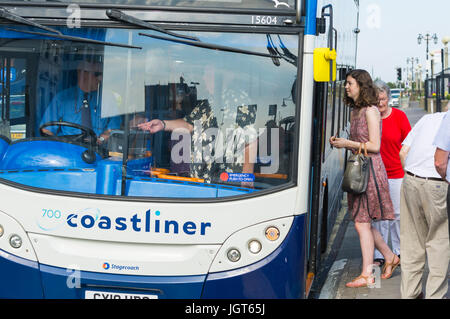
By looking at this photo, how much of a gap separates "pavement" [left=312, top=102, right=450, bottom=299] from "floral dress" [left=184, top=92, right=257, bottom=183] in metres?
2.13

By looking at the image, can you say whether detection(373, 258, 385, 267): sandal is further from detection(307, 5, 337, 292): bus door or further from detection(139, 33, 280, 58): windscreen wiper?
detection(139, 33, 280, 58): windscreen wiper

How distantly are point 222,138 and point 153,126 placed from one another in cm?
46

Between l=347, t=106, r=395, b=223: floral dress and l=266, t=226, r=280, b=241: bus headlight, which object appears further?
l=347, t=106, r=395, b=223: floral dress

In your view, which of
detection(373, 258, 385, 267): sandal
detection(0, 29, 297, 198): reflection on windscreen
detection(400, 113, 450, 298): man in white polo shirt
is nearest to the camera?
detection(0, 29, 297, 198): reflection on windscreen

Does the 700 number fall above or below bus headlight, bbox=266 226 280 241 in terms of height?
above

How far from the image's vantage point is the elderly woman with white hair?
23.0ft

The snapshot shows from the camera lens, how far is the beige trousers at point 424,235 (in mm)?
5207

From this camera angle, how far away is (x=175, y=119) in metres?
4.54

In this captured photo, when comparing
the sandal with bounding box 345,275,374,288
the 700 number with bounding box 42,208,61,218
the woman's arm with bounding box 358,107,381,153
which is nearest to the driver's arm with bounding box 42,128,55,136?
the 700 number with bounding box 42,208,61,218

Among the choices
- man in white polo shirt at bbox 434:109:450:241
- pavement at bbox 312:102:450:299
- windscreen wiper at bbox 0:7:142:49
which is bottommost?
pavement at bbox 312:102:450:299

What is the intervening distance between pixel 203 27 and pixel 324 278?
3.27m

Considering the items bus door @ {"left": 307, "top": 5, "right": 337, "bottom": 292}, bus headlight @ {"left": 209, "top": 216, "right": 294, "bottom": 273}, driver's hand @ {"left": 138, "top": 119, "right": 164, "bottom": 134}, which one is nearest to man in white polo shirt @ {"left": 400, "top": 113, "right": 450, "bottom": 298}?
bus door @ {"left": 307, "top": 5, "right": 337, "bottom": 292}

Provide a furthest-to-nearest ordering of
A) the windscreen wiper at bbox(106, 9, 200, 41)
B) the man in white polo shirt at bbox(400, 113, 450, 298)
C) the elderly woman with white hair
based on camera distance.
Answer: the elderly woman with white hair, the man in white polo shirt at bbox(400, 113, 450, 298), the windscreen wiper at bbox(106, 9, 200, 41)

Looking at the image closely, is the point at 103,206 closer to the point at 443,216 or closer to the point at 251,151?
the point at 251,151
